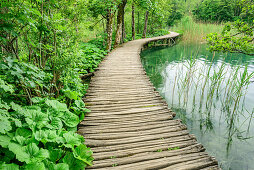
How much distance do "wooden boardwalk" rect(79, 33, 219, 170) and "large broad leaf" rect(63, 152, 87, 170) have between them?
7.7 inches

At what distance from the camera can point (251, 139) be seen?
3.55 metres

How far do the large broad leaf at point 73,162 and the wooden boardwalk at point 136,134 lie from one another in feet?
0.64

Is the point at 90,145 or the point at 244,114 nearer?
the point at 90,145

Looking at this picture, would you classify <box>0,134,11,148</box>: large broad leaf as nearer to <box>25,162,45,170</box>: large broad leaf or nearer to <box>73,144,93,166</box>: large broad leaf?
<box>25,162,45,170</box>: large broad leaf

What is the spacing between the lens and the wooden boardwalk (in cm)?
212

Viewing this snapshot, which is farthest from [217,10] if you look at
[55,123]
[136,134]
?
[55,123]

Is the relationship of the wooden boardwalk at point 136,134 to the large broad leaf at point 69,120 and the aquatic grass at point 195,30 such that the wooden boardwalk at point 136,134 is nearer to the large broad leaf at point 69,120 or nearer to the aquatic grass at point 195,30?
the large broad leaf at point 69,120

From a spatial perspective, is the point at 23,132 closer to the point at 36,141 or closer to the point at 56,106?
the point at 36,141

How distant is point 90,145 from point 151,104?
172cm

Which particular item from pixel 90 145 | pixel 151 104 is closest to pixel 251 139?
pixel 151 104

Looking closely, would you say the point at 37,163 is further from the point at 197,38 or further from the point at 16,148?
the point at 197,38

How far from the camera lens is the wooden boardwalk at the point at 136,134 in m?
2.12

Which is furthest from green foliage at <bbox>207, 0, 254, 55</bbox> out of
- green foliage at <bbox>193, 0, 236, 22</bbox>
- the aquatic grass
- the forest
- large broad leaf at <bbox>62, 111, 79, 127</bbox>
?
green foliage at <bbox>193, 0, 236, 22</bbox>

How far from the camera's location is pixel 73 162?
191 cm
